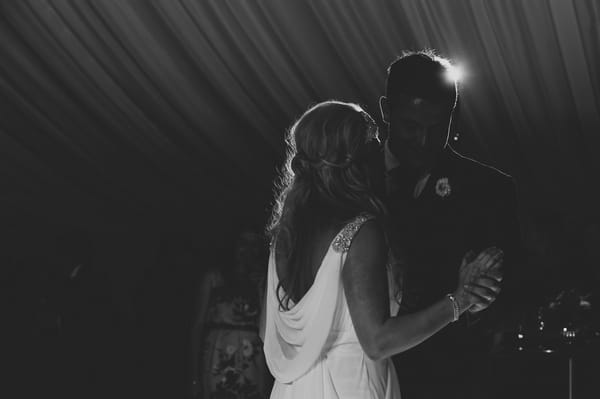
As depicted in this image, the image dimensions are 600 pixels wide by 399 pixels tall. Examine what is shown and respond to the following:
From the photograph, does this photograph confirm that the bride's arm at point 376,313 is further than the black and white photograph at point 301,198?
No

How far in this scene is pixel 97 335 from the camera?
5848 mm

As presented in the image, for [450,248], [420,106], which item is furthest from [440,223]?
[420,106]

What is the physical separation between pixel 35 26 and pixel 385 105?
2797 millimetres

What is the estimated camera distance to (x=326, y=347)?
2.03 meters

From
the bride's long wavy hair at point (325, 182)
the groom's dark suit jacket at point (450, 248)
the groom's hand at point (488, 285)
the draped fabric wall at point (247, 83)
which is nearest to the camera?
the groom's hand at point (488, 285)

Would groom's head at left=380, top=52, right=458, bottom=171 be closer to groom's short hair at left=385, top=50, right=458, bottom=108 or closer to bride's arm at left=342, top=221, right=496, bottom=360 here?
groom's short hair at left=385, top=50, right=458, bottom=108

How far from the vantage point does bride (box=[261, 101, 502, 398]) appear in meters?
1.86

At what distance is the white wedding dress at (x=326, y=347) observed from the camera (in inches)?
75.8

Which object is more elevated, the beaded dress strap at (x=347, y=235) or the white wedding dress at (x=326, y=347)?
the beaded dress strap at (x=347, y=235)

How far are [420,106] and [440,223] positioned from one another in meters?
Answer: 0.31

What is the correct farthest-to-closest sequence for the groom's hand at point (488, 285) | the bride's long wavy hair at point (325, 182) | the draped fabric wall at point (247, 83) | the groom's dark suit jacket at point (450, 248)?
the draped fabric wall at point (247, 83)
the groom's dark suit jacket at point (450, 248)
the bride's long wavy hair at point (325, 182)
the groom's hand at point (488, 285)

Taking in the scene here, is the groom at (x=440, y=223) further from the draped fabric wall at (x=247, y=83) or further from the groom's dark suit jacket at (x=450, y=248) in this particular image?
the draped fabric wall at (x=247, y=83)

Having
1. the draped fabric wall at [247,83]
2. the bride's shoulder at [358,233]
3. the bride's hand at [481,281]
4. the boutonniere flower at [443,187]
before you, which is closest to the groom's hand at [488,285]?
the bride's hand at [481,281]

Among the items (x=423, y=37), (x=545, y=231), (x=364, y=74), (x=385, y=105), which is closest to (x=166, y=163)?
(x=364, y=74)
